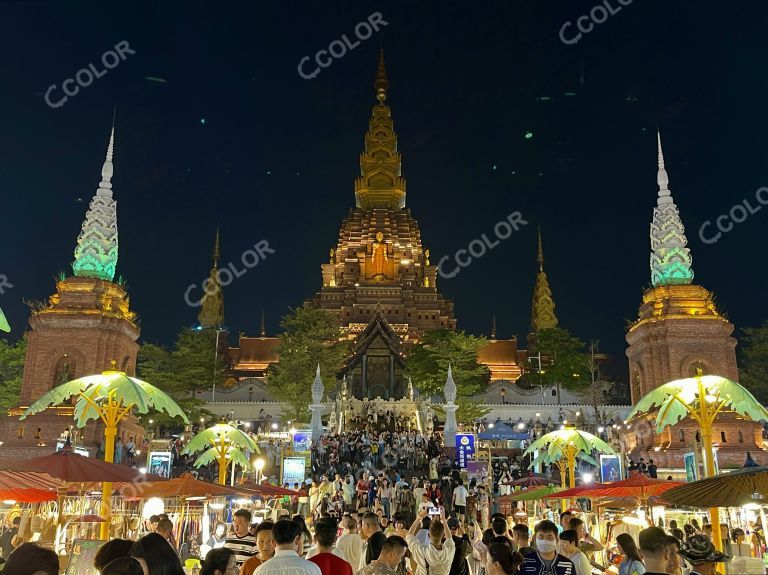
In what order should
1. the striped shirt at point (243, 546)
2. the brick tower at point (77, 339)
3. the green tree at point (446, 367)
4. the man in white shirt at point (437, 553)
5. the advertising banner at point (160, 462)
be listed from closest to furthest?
the striped shirt at point (243, 546)
the man in white shirt at point (437, 553)
the advertising banner at point (160, 462)
the brick tower at point (77, 339)
the green tree at point (446, 367)

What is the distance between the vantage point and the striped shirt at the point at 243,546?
25.5 ft

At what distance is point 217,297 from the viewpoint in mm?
80000

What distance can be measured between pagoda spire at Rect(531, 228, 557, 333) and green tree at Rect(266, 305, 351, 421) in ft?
107

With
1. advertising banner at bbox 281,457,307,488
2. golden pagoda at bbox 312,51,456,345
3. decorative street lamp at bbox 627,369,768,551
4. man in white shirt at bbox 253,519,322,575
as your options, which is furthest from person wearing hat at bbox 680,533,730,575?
golden pagoda at bbox 312,51,456,345

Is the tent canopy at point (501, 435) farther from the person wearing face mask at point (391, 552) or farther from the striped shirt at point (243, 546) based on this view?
the person wearing face mask at point (391, 552)

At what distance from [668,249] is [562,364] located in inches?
505

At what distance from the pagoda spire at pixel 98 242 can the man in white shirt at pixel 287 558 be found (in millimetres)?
41562

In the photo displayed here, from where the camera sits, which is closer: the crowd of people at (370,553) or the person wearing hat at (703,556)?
the crowd of people at (370,553)

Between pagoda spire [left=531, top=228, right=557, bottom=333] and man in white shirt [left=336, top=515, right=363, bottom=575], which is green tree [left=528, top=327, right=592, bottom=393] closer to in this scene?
pagoda spire [left=531, top=228, right=557, bottom=333]

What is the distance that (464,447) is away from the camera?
102 feet

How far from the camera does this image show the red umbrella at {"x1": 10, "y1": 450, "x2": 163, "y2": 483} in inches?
462

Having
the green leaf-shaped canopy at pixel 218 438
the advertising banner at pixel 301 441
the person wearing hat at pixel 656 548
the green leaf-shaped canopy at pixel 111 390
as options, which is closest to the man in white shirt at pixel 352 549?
the person wearing hat at pixel 656 548

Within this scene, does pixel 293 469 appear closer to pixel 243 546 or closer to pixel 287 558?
pixel 243 546

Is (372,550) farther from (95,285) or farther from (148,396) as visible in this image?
(95,285)
